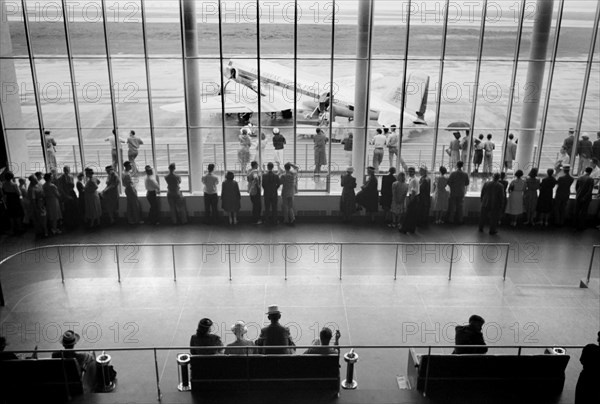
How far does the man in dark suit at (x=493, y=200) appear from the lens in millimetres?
15117

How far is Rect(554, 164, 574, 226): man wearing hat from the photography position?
50.9ft

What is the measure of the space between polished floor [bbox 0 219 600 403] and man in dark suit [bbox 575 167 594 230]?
0.37 m

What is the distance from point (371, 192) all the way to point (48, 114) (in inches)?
744

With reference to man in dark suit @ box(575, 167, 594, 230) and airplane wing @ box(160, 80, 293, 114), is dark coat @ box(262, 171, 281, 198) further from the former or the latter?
man in dark suit @ box(575, 167, 594, 230)

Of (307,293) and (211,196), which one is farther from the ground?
(211,196)

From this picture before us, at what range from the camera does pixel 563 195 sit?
1570cm

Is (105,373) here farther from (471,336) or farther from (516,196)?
(516,196)

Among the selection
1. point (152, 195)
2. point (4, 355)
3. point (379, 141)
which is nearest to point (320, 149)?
point (379, 141)

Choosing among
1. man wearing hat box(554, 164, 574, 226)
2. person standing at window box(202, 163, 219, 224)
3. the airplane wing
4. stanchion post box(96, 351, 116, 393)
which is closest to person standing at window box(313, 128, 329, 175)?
person standing at window box(202, 163, 219, 224)

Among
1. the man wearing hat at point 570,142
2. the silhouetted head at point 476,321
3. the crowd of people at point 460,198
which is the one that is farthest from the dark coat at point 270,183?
the man wearing hat at point 570,142

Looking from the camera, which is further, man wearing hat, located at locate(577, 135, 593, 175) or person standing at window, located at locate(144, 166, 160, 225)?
man wearing hat, located at locate(577, 135, 593, 175)

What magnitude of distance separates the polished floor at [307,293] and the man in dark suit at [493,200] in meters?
0.49

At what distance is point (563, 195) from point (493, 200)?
2062mm

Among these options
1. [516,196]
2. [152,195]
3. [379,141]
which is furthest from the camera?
[379,141]
